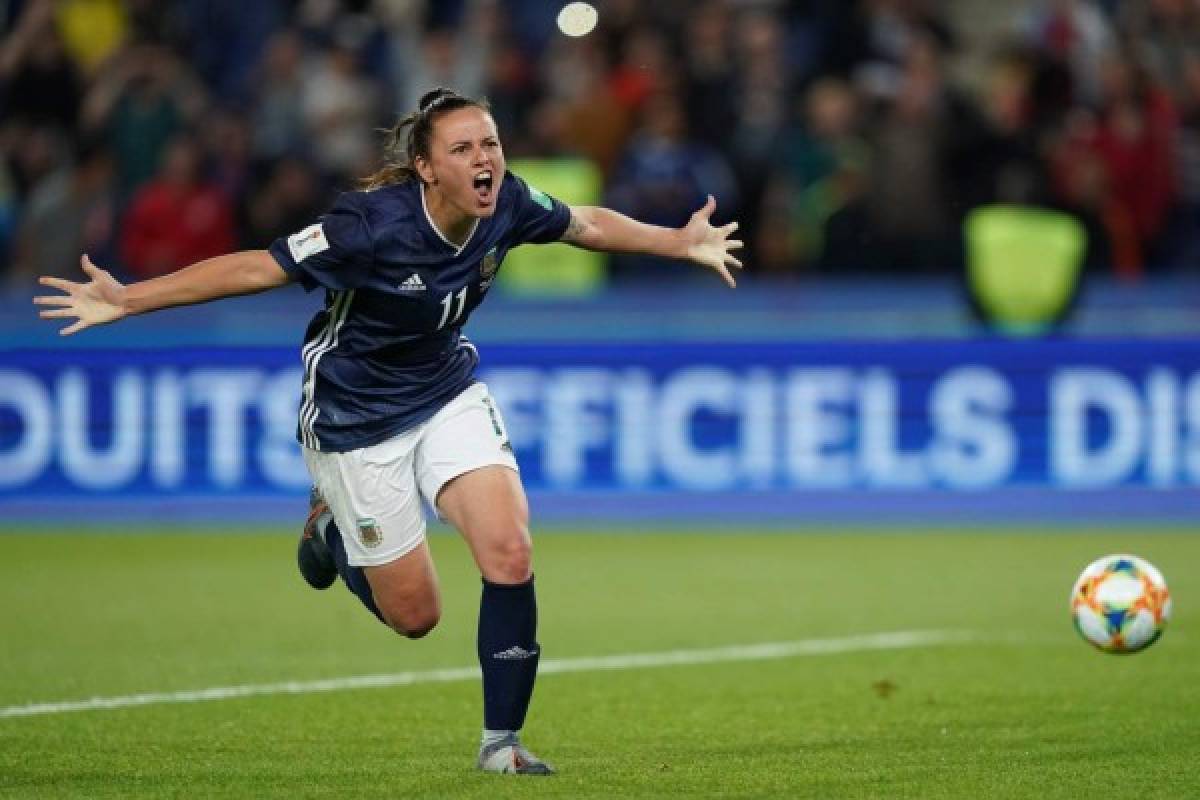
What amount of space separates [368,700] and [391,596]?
3.49 ft

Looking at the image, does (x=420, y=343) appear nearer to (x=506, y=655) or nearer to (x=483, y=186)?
(x=483, y=186)

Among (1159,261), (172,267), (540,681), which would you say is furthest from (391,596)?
(1159,261)

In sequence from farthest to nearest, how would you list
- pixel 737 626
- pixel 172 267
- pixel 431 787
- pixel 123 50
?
pixel 123 50 → pixel 172 267 → pixel 737 626 → pixel 431 787

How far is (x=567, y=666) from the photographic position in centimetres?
975

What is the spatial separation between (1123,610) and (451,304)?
2.58m

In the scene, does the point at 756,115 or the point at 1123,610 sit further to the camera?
the point at 756,115

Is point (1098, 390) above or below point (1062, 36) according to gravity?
below

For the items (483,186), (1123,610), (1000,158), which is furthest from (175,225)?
(1123,610)

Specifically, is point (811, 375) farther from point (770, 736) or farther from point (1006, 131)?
point (770, 736)

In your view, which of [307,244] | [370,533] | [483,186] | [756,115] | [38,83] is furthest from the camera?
[38,83]

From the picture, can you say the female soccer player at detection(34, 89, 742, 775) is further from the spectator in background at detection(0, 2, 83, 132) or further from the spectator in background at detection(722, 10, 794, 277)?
the spectator in background at detection(0, 2, 83, 132)

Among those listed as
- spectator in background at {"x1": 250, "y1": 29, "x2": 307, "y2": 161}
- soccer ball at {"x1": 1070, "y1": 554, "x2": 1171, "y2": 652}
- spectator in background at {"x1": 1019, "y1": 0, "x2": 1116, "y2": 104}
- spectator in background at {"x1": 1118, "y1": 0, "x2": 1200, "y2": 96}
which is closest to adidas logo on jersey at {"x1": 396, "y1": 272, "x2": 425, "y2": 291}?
soccer ball at {"x1": 1070, "y1": 554, "x2": 1171, "y2": 652}

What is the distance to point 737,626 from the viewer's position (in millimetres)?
11031

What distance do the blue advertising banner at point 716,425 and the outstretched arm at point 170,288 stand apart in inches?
322
